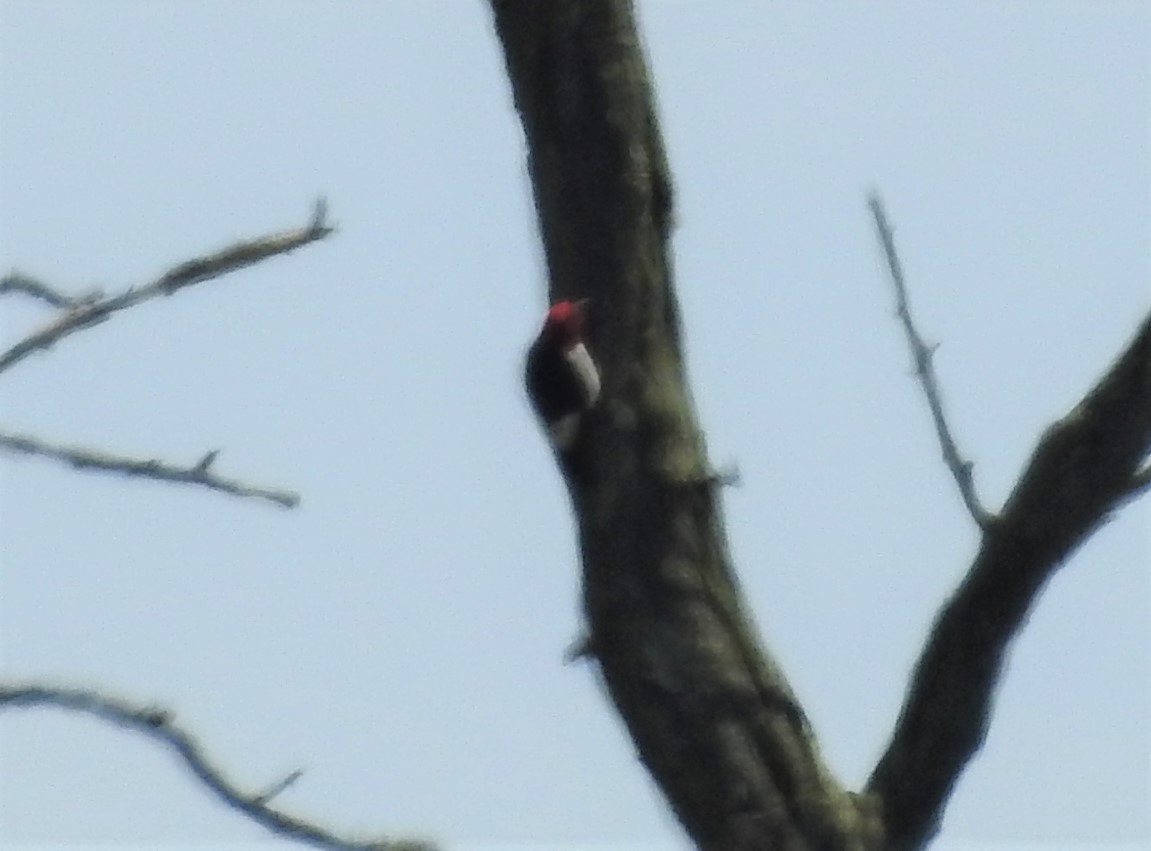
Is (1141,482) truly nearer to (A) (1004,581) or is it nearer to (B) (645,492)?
(A) (1004,581)

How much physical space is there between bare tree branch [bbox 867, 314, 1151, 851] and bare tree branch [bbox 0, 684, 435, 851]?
0.83 m

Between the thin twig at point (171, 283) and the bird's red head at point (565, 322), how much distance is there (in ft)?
4.14

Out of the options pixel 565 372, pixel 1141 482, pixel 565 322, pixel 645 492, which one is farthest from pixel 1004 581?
pixel 565 372

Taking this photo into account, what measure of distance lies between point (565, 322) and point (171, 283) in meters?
1.59

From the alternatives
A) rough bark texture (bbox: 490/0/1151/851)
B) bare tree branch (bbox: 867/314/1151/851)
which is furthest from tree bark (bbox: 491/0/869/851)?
bare tree branch (bbox: 867/314/1151/851)

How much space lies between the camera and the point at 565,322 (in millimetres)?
4105

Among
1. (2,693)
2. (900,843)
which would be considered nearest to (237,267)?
(2,693)

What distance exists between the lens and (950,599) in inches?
141

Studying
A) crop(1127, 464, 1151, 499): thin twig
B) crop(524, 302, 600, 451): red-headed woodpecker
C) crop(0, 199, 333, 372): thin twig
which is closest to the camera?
crop(0, 199, 333, 372): thin twig

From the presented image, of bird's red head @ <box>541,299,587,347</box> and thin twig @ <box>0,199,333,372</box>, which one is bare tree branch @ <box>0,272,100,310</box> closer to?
thin twig @ <box>0,199,333,372</box>

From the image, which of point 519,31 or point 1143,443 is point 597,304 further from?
point 1143,443

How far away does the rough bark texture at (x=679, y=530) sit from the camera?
3.47m

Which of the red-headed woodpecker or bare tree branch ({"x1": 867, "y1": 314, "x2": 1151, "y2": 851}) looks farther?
the red-headed woodpecker

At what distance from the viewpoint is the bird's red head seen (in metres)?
3.95
